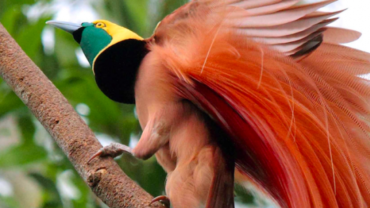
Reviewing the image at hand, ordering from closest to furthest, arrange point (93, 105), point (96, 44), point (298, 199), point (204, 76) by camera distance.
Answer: point (298, 199) < point (204, 76) < point (96, 44) < point (93, 105)

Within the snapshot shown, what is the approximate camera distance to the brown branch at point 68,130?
1653mm

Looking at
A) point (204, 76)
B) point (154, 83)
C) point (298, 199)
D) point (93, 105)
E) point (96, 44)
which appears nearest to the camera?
point (298, 199)

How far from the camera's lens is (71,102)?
291 centimetres

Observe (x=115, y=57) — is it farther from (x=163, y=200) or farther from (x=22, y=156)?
(x=22, y=156)

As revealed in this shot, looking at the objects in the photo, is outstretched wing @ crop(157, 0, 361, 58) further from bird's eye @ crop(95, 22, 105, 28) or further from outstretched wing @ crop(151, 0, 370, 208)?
bird's eye @ crop(95, 22, 105, 28)

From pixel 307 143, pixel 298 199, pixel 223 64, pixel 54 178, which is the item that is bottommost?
pixel 54 178

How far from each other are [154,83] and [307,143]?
576 mm

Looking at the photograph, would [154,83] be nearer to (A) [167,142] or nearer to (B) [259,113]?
(A) [167,142]

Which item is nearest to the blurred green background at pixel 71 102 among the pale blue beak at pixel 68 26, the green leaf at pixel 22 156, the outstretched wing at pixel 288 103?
the green leaf at pixel 22 156

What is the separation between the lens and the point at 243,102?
5.28 feet

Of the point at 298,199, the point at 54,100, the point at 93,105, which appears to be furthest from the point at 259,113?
→ the point at 93,105

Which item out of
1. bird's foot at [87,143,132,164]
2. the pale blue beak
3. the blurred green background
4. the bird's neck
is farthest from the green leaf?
bird's foot at [87,143,132,164]

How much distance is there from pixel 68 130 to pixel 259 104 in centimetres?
66

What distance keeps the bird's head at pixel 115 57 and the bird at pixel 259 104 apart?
0.24 ft
